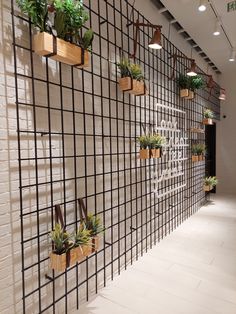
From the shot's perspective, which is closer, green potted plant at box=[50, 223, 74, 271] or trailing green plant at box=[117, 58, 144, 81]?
green potted plant at box=[50, 223, 74, 271]

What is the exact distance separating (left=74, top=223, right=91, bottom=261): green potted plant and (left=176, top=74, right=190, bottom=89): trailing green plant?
330cm

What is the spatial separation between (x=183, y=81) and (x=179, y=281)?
320 centimetres

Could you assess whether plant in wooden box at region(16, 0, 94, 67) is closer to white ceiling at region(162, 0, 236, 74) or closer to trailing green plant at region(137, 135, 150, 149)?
trailing green plant at region(137, 135, 150, 149)

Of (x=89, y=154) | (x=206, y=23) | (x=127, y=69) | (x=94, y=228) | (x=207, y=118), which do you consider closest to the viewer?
(x=94, y=228)

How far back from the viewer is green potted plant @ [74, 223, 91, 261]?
2015mm

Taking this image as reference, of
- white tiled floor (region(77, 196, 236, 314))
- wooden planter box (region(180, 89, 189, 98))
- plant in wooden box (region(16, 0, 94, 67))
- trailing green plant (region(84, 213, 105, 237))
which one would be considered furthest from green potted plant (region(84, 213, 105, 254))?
wooden planter box (region(180, 89, 189, 98))

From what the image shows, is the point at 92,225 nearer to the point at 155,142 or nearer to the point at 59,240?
the point at 59,240

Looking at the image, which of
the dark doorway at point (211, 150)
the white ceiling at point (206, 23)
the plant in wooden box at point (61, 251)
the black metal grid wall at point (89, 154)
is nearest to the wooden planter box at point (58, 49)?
the black metal grid wall at point (89, 154)

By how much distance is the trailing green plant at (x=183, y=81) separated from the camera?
175 inches

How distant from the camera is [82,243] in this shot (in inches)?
80.6

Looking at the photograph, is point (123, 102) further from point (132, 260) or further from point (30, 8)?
point (132, 260)

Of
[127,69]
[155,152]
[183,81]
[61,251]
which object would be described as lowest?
[61,251]

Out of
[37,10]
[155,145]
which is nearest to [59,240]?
[37,10]

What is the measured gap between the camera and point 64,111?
2.23 m
